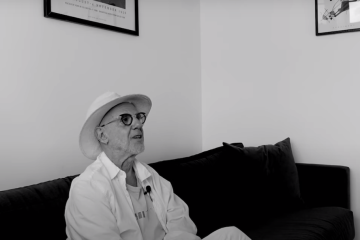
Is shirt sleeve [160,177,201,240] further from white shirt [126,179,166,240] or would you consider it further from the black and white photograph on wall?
the black and white photograph on wall

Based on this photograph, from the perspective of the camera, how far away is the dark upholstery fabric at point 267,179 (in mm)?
2406

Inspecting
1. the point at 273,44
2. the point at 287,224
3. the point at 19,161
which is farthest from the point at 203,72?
the point at 19,161

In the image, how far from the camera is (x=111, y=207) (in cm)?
149

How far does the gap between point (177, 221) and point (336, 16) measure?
2053 millimetres

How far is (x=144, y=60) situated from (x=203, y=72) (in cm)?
83

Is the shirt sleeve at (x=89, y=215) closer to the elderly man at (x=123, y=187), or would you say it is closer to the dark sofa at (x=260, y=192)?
the elderly man at (x=123, y=187)

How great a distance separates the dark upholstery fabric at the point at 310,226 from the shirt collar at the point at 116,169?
74 centimetres

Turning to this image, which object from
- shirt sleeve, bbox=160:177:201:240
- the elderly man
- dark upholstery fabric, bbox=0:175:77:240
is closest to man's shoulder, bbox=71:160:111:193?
Result: the elderly man

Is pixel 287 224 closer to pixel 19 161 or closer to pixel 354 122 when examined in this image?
pixel 354 122

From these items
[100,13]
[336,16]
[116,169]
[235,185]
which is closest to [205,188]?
[235,185]

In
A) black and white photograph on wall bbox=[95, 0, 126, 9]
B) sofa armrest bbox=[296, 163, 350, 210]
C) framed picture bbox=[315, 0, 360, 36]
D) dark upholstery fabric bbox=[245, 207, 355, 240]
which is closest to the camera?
Result: dark upholstery fabric bbox=[245, 207, 355, 240]

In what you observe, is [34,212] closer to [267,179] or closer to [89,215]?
[89,215]

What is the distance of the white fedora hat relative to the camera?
1.61 m

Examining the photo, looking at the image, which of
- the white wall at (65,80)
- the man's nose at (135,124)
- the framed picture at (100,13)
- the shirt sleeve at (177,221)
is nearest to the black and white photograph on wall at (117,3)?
the framed picture at (100,13)
